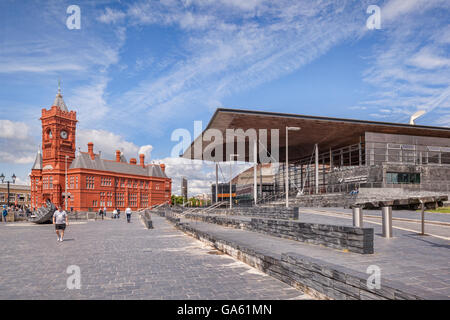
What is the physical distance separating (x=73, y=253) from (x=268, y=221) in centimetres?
719

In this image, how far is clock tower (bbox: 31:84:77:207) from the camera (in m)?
85.1

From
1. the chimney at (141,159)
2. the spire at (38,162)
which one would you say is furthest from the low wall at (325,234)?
the chimney at (141,159)

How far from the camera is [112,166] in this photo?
9519 centimetres

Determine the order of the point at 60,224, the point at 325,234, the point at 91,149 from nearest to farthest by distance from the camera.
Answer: the point at 325,234, the point at 60,224, the point at 91,149

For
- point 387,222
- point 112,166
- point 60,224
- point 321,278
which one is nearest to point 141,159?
point 112,166

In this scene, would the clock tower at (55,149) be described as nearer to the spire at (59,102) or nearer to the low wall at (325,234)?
the spire at (59,102)

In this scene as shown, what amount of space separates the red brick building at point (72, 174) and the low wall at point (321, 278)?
8028 centimetres

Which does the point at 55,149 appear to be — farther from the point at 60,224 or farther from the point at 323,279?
the point at 323,279

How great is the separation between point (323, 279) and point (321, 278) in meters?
0.06

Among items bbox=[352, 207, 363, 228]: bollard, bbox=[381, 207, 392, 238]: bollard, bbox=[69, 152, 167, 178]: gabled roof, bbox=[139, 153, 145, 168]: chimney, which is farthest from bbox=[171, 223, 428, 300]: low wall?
bbox=[139, 153, 145, 168]: chimney

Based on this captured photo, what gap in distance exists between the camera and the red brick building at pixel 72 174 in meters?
82.1

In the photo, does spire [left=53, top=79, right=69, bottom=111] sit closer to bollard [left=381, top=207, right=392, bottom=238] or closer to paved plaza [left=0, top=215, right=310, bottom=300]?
paved plaza [left=0, top=215, right=310, bottom=300]
